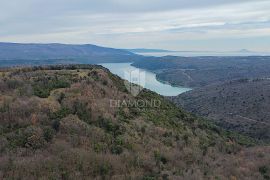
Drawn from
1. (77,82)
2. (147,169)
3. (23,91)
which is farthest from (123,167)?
(77,82)

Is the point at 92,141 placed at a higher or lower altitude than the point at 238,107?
higher

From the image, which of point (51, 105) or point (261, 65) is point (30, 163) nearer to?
point (51, 105)

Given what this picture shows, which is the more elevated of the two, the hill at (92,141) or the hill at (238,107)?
the hill at (92,141)

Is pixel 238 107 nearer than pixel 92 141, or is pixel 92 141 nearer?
pixel 92 141

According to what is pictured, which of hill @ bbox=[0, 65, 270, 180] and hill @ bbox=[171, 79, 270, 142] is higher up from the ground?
hill @ bbox=[0, 65, 270, 180]
